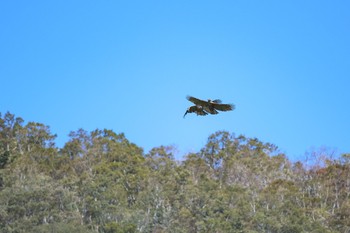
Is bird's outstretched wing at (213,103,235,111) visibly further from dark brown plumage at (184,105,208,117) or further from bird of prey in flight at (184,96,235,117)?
dark brown plumage at (184,105,208,117)

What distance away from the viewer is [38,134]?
149ft

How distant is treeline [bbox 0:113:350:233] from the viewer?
31859 millimetres

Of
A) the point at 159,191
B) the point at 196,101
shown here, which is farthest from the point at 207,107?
the point at 159,191

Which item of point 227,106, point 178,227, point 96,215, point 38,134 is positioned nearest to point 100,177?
point 96,215

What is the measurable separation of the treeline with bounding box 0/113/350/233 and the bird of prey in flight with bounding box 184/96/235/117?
920 inches

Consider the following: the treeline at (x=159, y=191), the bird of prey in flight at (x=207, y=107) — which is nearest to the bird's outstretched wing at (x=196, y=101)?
the bird of prey in flight at (x=207, y=107)

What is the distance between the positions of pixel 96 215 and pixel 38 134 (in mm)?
13421

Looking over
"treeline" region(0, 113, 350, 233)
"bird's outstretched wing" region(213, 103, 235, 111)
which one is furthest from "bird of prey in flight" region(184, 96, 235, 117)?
"treeline" region(0, 113, 350, 233)

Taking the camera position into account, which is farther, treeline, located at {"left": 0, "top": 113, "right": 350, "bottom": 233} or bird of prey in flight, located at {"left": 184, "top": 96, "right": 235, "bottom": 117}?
treeline, located at {"left": 0, "top": 113, "right": 350, "bottom": 233}

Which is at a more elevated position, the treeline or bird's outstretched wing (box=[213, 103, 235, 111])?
the treeline

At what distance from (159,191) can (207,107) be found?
27.1 metres

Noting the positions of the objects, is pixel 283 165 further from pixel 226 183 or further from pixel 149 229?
pixel 149 229

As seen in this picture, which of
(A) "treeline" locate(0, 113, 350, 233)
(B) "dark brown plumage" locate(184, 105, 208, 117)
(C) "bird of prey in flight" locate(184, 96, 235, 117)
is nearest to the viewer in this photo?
(C) "bird of prey in flight" locate(184, 96, 235, 117)

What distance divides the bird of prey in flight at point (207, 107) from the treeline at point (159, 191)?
76.7 feet
